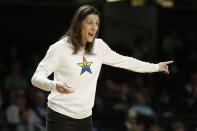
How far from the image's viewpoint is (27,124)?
723cm

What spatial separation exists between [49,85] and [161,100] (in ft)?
20.0

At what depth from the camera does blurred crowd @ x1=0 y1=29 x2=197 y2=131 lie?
7.59 metres

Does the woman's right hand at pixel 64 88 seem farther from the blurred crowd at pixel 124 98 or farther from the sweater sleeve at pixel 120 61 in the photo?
the blurred crowd at pixel 124 98

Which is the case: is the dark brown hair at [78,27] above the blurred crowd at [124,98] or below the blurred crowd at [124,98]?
above

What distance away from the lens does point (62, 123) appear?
12.7ft

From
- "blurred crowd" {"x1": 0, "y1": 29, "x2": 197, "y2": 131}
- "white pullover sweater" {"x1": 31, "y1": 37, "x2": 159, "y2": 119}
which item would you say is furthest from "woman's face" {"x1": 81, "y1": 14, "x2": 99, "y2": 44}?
"blurred crowd" {"x1": 0, "y1": 29, "x2": 197, "y2": 131}

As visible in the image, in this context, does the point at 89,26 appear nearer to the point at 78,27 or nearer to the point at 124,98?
the point at 78,27

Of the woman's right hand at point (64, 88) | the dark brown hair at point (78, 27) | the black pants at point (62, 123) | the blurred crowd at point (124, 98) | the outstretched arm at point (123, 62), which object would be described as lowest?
the blurred crowd at point (124, 98)

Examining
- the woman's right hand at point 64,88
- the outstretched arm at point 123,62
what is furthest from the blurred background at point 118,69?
the woman's right hand at point 64,88

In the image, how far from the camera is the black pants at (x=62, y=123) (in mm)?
3859

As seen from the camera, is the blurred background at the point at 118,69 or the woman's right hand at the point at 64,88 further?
the blurred background at the point at 118,69

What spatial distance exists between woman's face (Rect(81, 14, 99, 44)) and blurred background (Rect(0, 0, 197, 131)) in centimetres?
170

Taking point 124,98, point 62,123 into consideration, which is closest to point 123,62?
point 62,123

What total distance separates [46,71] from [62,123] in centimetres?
48
